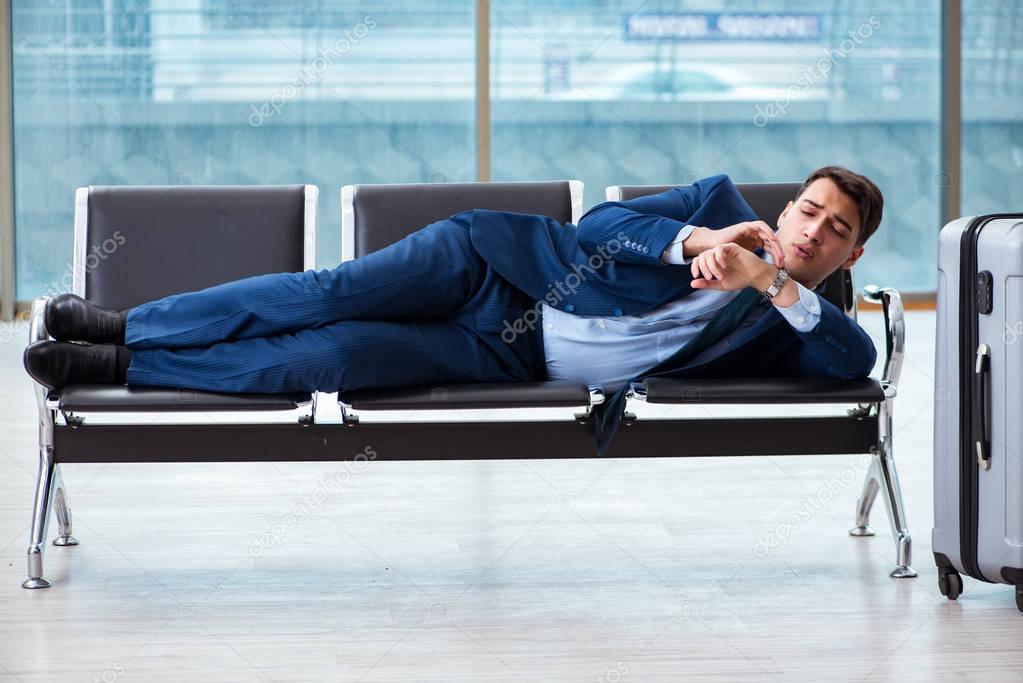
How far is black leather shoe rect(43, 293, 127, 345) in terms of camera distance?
2.24 m

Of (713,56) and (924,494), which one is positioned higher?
(713,56)

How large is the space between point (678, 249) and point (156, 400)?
40.0 inches

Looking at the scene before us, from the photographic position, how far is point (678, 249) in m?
2.24

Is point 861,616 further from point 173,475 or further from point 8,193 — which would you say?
point 8,193

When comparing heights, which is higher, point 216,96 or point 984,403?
point 216,96

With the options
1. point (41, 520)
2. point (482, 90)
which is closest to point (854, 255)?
point (41, 520)

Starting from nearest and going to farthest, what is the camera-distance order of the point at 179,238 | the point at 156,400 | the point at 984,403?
the point at 984,403, the point at 156,400, the point at 179,238

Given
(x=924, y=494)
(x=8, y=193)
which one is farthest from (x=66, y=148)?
(x=924, y=494)

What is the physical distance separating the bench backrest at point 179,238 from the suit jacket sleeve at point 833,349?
1131mm

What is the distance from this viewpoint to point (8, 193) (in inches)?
253

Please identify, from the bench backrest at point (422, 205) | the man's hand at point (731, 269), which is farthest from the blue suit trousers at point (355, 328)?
the man's hand at point (731, 269)

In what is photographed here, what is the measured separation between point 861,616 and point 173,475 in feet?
6.34

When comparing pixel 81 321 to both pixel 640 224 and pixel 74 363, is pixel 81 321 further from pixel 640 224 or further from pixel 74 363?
pixel 640 224

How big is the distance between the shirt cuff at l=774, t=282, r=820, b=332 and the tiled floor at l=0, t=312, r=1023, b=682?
32cm
